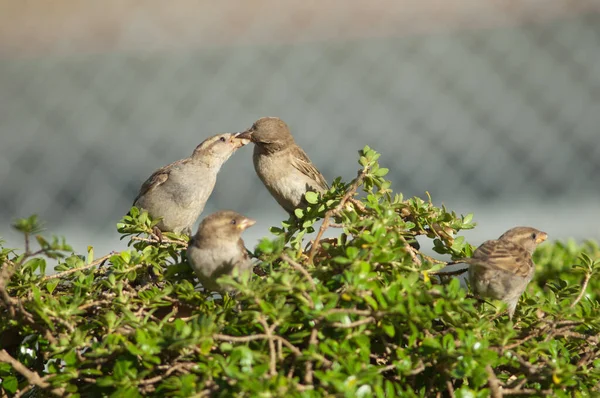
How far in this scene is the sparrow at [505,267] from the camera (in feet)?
9.36

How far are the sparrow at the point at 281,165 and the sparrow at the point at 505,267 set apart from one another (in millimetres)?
1304

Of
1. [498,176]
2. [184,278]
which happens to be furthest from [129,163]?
[184,278]

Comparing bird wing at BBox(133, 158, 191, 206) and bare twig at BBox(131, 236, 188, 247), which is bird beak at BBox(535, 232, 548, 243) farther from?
bird wing at BBox(133, 158, 191, 206)

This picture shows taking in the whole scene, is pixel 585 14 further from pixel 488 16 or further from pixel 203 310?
pixel 203 310

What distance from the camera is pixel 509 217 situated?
7129 mm

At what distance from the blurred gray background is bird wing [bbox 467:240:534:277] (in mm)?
3217

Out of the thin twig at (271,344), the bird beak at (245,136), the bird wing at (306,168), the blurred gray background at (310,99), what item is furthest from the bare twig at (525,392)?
the blurred gray background at (310,99)

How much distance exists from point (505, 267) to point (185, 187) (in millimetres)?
1811

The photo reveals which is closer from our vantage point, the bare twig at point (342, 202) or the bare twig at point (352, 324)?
the bare twig at point (352, 324)

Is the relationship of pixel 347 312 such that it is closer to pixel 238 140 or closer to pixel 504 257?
pixel 504 257

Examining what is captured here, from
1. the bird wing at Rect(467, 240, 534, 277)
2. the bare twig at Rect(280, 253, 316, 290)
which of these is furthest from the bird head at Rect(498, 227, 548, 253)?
the bare twig at Rect(280, 253, 316, 290)

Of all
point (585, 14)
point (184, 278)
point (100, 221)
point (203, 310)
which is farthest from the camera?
point (585, 14)

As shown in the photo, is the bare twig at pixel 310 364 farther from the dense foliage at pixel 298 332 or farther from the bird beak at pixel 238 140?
the bird beak at pixel 238 140

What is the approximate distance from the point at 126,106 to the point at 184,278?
3909 mm
